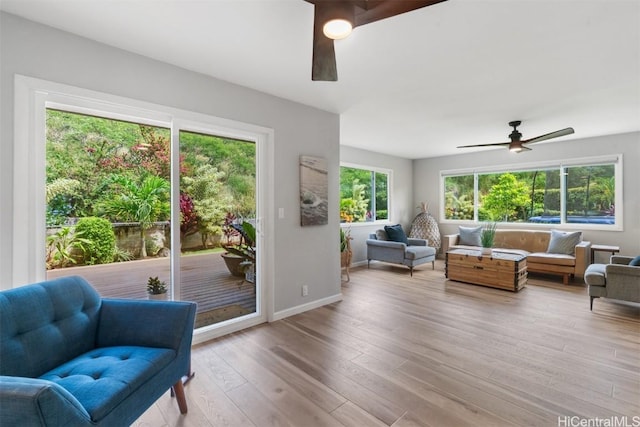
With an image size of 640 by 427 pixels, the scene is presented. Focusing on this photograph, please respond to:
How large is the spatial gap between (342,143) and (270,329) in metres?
3.86

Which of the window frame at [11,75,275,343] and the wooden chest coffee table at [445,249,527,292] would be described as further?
the wooden chest coffee table at [445,249,527,292]

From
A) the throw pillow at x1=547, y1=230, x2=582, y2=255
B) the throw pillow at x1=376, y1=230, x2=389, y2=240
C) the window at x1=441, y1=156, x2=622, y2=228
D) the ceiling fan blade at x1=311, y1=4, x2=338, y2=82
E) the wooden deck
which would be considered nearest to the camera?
the ceiling fan blade at x1=311, y1=4, x2=338, y2=82

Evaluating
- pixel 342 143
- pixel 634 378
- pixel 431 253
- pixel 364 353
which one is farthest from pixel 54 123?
pixel 431 253

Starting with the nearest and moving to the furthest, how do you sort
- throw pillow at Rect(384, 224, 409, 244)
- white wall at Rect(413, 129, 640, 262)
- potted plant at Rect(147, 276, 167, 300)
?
potted plant at Rect(147, 276, 167, 300) → white wall at Rect(413, 129, 640, 262) → throw pillow at Rect(384, 224, 409, 244)

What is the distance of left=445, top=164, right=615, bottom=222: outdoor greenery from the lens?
202 inches

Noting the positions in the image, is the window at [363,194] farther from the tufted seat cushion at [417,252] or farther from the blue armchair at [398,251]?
the tufted seat cushion at [417,252]

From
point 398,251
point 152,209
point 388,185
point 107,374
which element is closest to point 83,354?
point 107,374

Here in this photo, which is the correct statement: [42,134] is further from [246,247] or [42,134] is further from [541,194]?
[541,194]

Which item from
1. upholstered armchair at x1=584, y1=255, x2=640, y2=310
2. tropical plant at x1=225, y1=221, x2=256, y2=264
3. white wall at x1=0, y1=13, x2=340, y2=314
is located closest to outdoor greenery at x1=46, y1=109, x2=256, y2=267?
tropical plant at x1=225, y1=221, x2=256, y2=264

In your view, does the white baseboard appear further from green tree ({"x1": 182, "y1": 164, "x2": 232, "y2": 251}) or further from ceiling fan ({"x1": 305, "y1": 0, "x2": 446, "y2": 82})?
ceiling fan ({"x1": 305, "y1": 0, "x2": 446, "y2": 82})

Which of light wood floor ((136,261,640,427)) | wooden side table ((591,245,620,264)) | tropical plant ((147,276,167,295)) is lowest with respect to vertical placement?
light wood floor ((136,261,640,427))

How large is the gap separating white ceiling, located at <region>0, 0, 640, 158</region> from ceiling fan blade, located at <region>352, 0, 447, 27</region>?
20.8 inches

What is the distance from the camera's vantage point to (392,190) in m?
6.94

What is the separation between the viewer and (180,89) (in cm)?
256
